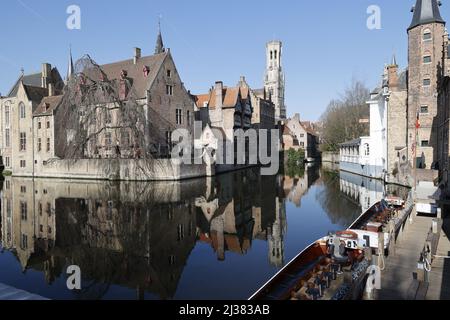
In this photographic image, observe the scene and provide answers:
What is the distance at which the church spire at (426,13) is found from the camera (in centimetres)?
2945

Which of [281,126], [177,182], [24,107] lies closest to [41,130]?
[24,107]

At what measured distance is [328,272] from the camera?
817 centimetres

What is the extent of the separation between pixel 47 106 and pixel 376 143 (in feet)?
129

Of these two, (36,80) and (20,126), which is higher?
(36,80)

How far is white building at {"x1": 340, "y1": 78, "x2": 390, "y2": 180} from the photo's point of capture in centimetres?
3425

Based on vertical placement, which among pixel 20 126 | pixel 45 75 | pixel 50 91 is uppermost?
pixel 45 75

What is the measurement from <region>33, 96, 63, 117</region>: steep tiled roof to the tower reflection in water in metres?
17.0

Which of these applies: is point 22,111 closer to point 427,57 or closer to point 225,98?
point 225,98

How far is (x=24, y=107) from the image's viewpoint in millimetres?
43000

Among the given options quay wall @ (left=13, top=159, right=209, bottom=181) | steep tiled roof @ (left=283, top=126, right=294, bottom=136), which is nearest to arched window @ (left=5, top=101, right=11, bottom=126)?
quay wall @ (left=13, top=159, right=209, bottom=181)

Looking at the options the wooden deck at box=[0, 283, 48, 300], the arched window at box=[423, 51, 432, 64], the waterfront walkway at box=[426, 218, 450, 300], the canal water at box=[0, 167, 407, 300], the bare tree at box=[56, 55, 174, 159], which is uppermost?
the arched window at box=[423, 51, 432, 64]

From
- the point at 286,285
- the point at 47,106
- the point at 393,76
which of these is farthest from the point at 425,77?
the point at 47,106

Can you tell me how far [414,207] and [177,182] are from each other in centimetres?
1974

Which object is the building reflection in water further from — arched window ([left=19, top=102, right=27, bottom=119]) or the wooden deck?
arched window ([left=19, top=102, right=27, bottom=119])
